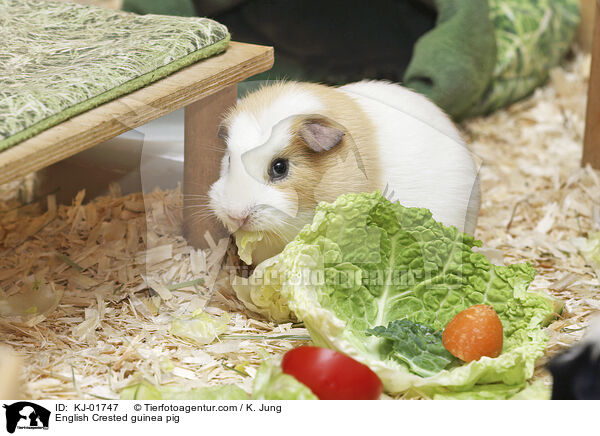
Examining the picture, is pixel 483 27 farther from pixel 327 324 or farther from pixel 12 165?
pixel 12 165

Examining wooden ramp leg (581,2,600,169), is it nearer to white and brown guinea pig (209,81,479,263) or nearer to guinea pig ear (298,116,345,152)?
white and brown guinea pig (209,81,479,263)

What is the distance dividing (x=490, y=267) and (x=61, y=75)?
3.80 ft

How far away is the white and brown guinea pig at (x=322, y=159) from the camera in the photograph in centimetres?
167

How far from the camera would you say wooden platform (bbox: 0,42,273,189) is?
140 cm

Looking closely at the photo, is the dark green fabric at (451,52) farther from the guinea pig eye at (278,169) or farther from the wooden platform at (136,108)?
the guinea pig eye at (278,169)

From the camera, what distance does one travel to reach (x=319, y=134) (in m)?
1.67

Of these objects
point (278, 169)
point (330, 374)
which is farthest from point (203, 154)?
point (330, 374)

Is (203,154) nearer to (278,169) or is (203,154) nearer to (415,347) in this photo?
(278,169)

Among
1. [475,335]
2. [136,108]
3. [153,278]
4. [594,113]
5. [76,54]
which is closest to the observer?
[475,335]

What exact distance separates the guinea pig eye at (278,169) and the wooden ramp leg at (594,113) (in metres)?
1.61
